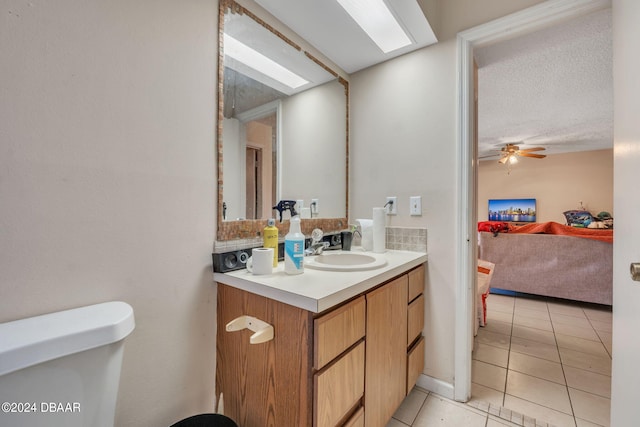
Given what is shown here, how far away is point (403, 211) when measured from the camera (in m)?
1.66

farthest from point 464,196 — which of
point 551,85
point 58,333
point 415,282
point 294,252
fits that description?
point 551,85

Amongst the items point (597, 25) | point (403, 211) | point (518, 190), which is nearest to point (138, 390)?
point (403, 211)

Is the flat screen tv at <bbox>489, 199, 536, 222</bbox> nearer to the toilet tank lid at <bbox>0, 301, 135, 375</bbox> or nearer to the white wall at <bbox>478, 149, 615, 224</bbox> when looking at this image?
the white wall at <bbox>478, 149, 615, 224</bbox>

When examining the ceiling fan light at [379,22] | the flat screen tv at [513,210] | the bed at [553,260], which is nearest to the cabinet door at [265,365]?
the ceiling fan light at [379,22]

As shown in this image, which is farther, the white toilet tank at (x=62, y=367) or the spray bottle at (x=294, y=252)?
the spray bottle at (x=294, y=252)

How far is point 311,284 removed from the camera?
92cm

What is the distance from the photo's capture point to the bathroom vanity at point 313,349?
81 centimetres

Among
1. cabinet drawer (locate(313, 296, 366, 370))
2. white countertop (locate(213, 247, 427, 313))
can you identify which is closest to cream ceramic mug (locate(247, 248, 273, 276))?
white countertop (locate(213, 247, 427, 313))

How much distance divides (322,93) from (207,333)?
1.50 m

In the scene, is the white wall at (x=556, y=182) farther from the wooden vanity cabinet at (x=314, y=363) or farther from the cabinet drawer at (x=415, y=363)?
the wooden vanity cabinet at (x=314, y=363)

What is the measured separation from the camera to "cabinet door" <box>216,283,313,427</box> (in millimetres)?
810

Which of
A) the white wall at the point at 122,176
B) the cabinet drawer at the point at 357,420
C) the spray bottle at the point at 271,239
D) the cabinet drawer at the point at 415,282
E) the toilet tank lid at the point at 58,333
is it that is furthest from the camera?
the cabinet drawer at the point at 415,282

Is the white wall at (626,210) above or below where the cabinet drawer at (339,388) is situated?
above

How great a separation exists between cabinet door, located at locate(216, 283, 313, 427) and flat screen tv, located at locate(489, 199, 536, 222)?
255 inches
